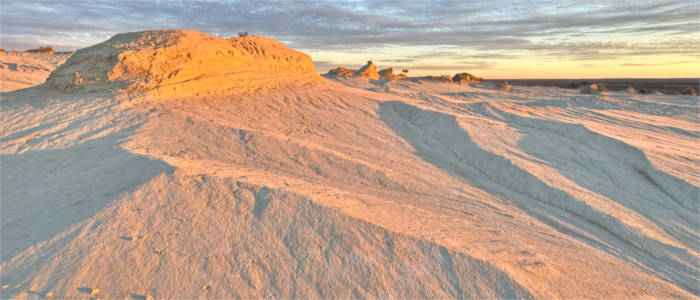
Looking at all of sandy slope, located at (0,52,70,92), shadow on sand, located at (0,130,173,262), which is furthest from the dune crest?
sandy slope, located at (0,52,70,92)

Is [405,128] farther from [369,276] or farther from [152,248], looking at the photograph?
[152,248]

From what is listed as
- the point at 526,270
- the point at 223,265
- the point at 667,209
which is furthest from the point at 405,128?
the point at 223,265

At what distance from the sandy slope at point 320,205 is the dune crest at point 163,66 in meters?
0.35

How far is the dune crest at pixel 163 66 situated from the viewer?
6.68m

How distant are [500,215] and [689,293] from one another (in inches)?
66.9

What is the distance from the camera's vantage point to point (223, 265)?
7.92 ft

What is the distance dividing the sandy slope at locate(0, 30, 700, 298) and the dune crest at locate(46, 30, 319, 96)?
349mm

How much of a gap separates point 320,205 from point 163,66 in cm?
605

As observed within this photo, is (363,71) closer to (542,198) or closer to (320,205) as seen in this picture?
(542,198)

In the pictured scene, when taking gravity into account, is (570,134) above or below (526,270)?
above

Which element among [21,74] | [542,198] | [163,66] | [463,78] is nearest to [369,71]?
[463,78]

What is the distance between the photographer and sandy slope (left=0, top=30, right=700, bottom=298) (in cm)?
238

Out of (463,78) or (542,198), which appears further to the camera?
(463,78)

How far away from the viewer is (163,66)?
7137mm
